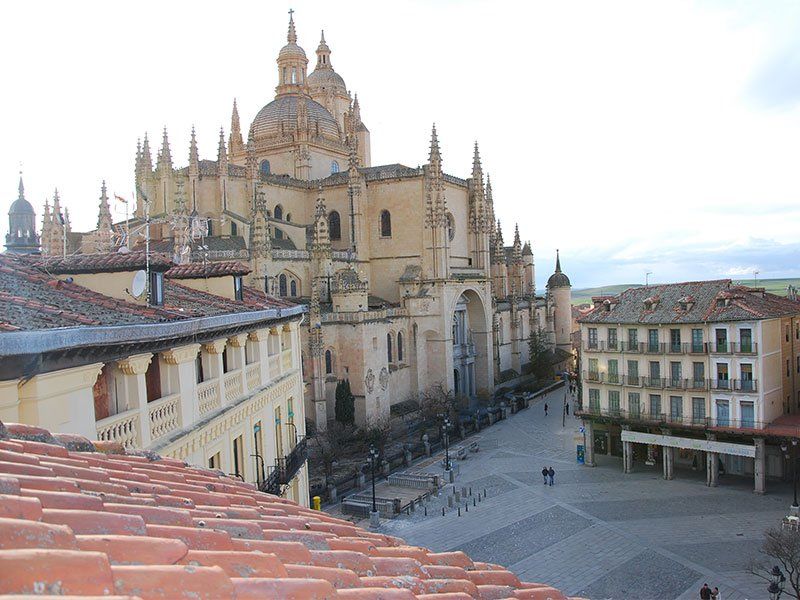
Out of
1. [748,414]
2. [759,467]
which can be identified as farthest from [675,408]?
[759,467]

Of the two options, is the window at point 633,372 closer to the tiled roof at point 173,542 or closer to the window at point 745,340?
the window at point 745,340

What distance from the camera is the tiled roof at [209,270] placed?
15.2 metres

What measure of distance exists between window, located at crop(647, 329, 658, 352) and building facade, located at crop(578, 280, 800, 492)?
5 cm

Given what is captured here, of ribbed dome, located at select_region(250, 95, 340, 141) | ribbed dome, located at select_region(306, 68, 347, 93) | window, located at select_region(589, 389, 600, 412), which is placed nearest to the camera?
window, located at select_region(589, 389, 600, 412)

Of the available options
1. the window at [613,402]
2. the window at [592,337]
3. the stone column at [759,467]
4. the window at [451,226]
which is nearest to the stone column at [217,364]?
the stone column at [759,467]

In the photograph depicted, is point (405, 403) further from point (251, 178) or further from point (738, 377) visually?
point (738, 377)

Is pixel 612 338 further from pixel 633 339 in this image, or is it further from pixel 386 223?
pixel 386 223

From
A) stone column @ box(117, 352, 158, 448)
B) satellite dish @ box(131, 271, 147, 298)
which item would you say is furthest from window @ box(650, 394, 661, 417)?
stone column @ box(117, 352, 158, 448)

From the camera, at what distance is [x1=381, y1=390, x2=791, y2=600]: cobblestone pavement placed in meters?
20.4

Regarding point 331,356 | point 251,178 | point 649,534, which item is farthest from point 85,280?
point 251,178

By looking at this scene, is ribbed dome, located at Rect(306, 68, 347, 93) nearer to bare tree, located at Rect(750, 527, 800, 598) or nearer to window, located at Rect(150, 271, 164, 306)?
bare tree, located at Rect(750, 527, 800, 598)

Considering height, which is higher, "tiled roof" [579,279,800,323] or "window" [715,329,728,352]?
"tiled roof" [579,279,800,323]

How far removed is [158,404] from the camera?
30.6 ft

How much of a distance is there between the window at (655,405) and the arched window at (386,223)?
24.5m
